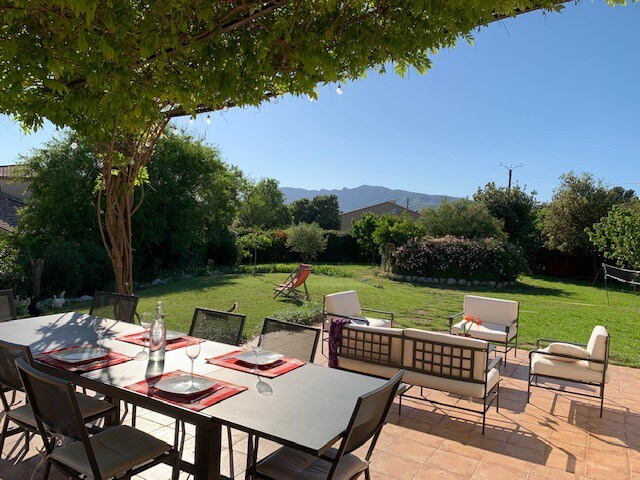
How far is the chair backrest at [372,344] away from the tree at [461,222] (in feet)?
49.4

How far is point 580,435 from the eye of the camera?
3.96 meters

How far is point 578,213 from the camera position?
68.1 feet

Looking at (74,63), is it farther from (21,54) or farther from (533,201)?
(533,201)

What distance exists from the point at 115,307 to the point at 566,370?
4797mm

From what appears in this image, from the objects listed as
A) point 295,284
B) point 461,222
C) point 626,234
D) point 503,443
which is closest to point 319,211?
point 461,222

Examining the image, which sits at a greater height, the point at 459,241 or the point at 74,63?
the point at 74,63

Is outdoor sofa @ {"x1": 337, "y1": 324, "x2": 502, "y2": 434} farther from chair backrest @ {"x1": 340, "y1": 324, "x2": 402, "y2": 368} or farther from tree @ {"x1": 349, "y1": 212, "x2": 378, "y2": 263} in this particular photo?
tree @ {"x1": 349, "y1": 212, "x2": 378, "y2": 263}

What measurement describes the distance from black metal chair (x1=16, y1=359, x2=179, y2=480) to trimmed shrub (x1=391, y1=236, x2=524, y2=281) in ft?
49.0

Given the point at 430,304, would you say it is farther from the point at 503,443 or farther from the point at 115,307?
the point at 115,307

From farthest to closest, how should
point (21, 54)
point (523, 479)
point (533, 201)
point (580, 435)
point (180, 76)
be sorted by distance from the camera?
point (533, 201) < point (580, 435) < point (180, 76) < point (21, 54) < point (523, 479)

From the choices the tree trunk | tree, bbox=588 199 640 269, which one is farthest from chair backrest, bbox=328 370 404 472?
tree, bbox=588 199 640 269

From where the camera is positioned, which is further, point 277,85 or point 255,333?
point 255,333

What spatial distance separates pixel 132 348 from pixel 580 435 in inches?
155

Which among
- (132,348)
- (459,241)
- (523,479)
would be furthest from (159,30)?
(459,241)
